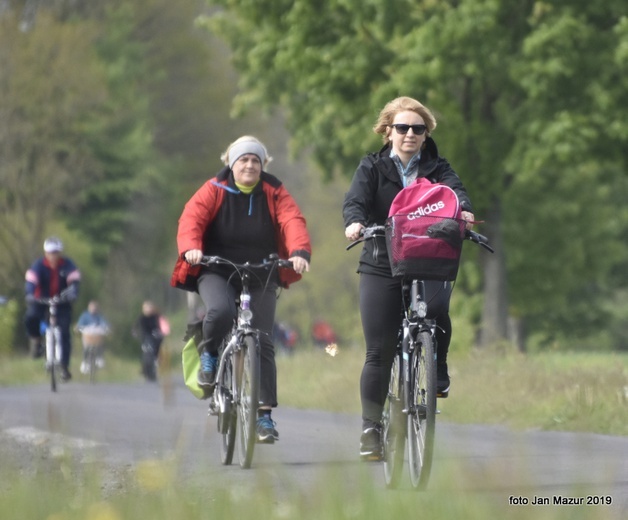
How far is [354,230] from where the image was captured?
25.1 ft

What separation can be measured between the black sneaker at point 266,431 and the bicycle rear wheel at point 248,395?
8 cm

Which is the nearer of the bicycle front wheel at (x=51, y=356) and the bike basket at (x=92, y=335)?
the bicycle front wheel at (x=51, y=356)

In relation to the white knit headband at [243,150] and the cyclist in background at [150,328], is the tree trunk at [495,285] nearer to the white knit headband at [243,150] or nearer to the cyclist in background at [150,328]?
the cyclist in background at [150,328]

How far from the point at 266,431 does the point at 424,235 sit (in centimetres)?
188

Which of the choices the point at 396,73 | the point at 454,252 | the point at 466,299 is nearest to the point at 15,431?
the point at 454,252

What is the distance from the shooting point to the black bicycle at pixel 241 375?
883cm

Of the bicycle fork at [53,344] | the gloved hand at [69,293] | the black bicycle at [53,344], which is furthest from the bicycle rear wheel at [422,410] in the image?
the bicycle fork at [53,344]

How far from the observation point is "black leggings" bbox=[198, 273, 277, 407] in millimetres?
9320

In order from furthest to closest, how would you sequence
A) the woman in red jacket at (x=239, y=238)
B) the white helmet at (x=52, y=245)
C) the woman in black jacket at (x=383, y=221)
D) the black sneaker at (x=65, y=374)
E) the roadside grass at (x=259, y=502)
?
1. the black sneaker at (x=65, y=374)
2. the white helmet at (x=52, y=245)
3. the woman in red jacket at (x=239, y=238)
4. the woman in black jacket at (x=383, y=221)
5. the roadside grass at (x=259, y=502)

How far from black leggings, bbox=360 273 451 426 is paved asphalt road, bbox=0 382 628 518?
0.38 meters

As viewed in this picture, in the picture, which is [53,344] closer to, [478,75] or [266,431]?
[478,75]

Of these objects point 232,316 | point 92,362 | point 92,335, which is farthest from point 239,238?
point 92,335

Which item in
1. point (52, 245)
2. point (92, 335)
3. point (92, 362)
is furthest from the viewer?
point (92, 335)

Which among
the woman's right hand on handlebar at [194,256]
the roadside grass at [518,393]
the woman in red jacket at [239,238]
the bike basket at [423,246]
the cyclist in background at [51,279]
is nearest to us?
the bike basket at [423,246]
